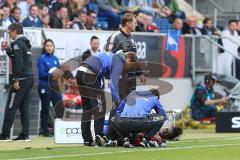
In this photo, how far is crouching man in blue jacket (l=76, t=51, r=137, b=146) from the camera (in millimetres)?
14133

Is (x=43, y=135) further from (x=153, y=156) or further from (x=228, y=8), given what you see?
(x=228, y=8)

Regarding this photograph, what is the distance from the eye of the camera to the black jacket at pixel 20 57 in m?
16.6

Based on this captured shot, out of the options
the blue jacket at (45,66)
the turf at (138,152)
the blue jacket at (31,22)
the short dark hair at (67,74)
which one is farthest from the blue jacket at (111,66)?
the blue jacket at (31,22)

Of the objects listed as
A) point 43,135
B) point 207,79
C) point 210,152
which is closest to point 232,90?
point 207,79


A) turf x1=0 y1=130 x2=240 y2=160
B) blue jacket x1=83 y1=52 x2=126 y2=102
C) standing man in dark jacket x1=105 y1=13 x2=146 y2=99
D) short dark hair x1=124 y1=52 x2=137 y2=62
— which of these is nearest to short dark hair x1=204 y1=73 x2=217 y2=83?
turf x1=0 y1=130 x2=240 y2=160

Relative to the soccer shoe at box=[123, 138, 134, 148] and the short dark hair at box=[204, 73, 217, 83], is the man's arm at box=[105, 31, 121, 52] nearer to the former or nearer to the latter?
the soccer shoe at box=[123, 138, 134, 148]

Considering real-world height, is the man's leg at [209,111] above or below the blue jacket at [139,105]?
below

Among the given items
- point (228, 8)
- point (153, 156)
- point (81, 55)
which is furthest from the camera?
point (228, 8)

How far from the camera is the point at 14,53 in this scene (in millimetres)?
16688

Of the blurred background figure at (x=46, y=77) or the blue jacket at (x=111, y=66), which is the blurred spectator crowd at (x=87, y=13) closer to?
the blurred background figure at (x=46, y=77)

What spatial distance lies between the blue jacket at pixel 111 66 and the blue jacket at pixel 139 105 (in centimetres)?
25

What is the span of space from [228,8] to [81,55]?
37.7 feet

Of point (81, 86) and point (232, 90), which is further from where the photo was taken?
point (232, 90)

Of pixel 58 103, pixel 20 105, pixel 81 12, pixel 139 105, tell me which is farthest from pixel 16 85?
pixel 81 12
